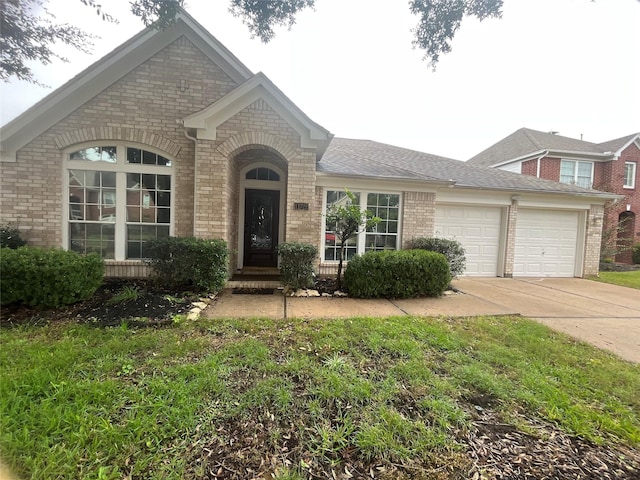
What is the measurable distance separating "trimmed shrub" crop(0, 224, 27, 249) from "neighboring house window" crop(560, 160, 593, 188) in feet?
76.3

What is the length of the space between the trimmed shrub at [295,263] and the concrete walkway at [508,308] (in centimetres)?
45

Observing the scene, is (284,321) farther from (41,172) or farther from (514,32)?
(514,32)

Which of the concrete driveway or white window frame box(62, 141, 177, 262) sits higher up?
white window frame box(62, 141, 177, 262)

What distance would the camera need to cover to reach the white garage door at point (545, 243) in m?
9.79

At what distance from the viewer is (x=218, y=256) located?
5820mm

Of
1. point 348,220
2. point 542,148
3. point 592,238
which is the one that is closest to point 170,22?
point 348,220

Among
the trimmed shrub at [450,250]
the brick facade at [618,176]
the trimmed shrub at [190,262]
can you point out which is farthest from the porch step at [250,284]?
the brick facade at [618,176]

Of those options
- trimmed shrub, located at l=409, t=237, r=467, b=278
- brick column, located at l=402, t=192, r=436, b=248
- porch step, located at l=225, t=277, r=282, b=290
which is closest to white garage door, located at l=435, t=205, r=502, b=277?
brick column, located at l=402, t=192, r=436, b=248

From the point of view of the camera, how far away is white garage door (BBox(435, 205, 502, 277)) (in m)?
9.24

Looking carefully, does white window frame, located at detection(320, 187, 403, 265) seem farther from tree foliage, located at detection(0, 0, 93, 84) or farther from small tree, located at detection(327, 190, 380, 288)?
tree foliage, located at detection(0, 0, 93, 84)

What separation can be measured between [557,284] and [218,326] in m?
9.64

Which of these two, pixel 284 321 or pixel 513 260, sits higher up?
pixel 513 260

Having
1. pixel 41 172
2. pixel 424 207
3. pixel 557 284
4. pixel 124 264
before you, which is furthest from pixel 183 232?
pixel 557 284

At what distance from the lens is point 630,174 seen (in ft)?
57.0
